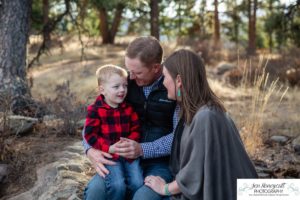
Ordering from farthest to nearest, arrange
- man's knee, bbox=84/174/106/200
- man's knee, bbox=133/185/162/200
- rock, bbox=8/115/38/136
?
1. rock, bbox=8/115/38/136
2. man's knee, bbox=84/174/106/200
3. man's knee, bbox=133/185/162/200

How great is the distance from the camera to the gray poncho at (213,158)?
259 cm

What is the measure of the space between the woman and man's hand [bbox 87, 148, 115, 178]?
49cm

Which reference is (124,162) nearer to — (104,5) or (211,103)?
(211,103)

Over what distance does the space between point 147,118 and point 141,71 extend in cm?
33

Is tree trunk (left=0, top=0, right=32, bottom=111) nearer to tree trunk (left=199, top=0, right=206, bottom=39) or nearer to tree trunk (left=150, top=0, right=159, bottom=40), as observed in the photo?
tree trunk (left=150, top=0, right=159, bottom=40)

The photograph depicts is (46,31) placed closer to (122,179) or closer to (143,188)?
(122,179)

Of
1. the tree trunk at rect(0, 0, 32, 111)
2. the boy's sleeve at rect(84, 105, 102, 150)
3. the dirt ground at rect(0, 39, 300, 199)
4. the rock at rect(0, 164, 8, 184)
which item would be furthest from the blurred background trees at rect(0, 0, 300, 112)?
the boy's sleeve at rect(84, 105, 102, 150)

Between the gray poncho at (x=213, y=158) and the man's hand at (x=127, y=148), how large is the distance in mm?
571

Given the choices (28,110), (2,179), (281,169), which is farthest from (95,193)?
(28,110)

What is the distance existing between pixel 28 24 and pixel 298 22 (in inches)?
271

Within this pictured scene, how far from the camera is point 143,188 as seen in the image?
305cm

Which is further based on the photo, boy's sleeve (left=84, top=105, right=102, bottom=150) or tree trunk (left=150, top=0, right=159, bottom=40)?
tree trunk (left=150, top=0, right=159, bottom=40)

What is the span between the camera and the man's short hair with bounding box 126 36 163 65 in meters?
3.24

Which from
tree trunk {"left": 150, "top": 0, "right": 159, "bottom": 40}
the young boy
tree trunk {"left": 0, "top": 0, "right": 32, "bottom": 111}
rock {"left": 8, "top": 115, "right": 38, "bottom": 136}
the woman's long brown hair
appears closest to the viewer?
the woman's long brown hair
